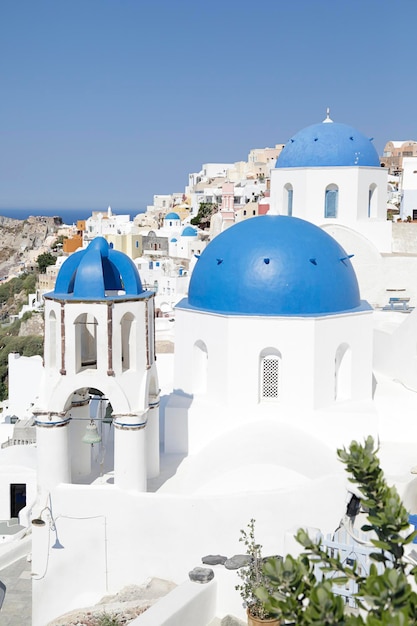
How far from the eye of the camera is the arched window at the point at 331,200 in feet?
66.3

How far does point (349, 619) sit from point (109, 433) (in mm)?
8669

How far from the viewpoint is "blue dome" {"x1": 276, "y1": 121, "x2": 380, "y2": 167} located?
65.3 ft

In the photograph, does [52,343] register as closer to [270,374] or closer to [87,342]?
[87,342]

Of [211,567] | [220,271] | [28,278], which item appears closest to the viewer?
[211,567]

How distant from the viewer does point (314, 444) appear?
11047mm

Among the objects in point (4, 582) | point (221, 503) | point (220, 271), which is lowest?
point (4, 582)

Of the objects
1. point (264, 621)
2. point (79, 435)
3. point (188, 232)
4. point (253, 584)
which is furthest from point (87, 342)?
point (188, 232)

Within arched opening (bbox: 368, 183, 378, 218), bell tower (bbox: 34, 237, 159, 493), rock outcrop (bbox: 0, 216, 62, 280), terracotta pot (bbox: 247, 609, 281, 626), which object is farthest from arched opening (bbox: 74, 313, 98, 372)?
rock outcrop (bbox: 0, 216, 62, 280)

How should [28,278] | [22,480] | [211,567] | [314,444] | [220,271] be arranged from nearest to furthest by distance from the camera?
[211,567] → [314,444] → [220,271] → [22,480] → [28,278]

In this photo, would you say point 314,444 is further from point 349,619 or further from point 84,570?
point 349,619

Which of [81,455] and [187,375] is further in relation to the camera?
[187,375]

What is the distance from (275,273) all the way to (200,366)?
2084 millimetres

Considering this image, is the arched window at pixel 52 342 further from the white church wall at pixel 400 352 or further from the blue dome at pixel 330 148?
the blue dome at pixel 330 148

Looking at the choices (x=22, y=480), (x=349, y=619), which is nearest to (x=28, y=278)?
(x=22, y=480)
